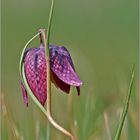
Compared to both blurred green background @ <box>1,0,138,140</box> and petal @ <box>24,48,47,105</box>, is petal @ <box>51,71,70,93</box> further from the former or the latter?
blurred green background @ <box>1,0,138,140</box>

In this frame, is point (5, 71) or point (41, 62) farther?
point (5, 71)

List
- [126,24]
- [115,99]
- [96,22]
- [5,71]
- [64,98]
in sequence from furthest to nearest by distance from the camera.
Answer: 1. [96,22]
2. [126,24]
3. [5,71]
4. [64,98]
5. [115,99]

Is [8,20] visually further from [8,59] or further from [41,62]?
[41,62]

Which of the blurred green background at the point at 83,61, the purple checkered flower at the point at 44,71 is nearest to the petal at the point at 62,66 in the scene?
the purple checkered flower at the point at 44,71

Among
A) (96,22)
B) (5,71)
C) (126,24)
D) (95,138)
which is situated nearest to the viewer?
(95,138)

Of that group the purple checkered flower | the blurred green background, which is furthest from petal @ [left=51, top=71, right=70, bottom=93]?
the blurred green background

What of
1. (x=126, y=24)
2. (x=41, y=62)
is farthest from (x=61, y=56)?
(x=126, y=24)
